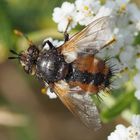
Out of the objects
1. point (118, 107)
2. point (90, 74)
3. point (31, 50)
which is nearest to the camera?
point (90, 74)

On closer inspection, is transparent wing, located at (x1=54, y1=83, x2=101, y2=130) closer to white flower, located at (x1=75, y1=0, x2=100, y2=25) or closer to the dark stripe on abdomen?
the dark stripe on abdomen

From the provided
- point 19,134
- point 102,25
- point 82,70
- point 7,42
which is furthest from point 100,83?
point 19,134

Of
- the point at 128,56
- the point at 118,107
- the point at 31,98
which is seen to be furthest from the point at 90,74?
the point at 31,98

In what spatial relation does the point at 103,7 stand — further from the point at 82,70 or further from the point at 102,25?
the point at 82,70

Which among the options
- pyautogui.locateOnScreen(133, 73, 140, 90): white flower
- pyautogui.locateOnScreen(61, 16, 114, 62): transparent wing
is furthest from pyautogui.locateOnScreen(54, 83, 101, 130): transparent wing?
pyautogui.locateOnScreen(133, 73, 140, 90): white flower

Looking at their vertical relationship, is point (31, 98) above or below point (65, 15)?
above

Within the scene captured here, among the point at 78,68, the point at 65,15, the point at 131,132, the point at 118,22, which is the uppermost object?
the point at 65,15

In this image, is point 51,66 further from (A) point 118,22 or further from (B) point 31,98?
(B) point 31,98

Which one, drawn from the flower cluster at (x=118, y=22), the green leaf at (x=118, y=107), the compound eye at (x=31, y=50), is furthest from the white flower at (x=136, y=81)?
the compound eye at (x=31, y=50)
